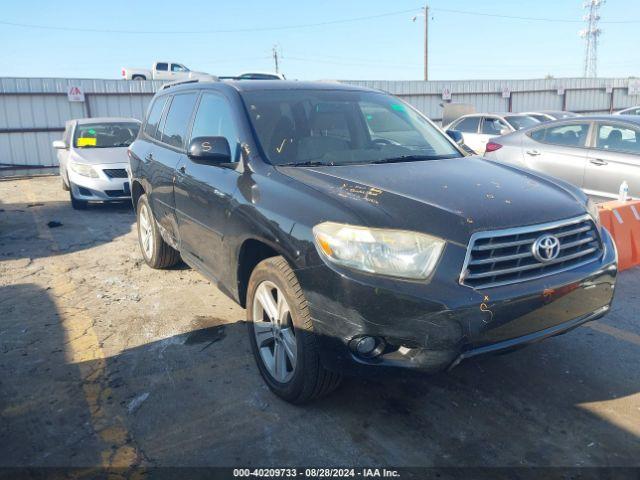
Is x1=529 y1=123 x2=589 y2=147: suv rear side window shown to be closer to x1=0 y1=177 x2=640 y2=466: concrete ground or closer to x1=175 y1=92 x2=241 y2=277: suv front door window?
x1=0 y1=177 x2=640 y2=466: concrete ground

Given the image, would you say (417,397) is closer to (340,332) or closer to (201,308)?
(340,332)

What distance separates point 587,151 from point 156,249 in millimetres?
5690

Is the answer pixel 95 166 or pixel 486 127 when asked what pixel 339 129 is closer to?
pixel 95 166

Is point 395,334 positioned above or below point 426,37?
below

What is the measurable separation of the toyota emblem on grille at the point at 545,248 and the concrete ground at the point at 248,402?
88cm

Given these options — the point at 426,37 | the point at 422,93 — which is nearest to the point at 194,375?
the point at 422,93

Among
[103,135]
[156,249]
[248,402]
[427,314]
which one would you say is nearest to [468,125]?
[103,135]

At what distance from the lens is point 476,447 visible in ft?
9.18

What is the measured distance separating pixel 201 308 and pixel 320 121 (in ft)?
6.60

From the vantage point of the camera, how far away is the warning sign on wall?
17.1 m

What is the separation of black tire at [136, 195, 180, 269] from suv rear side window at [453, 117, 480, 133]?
10.5m

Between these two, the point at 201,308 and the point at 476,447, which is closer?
the point at 476,447

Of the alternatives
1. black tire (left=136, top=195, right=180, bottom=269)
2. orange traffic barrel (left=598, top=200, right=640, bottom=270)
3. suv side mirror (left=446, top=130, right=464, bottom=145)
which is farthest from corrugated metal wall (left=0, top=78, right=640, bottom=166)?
suv side mirror (left=446, top=130, right=464, bottom=145)

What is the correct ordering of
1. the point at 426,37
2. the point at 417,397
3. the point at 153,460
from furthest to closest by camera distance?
the point at 426,37 < the point at 417,397 < the point at 153,460
